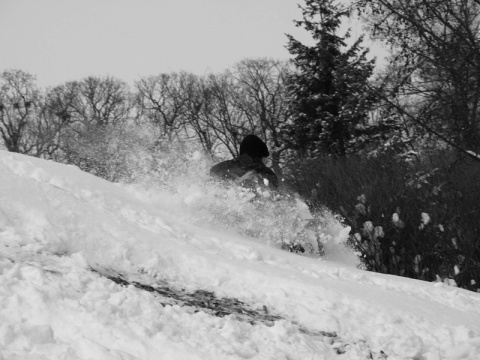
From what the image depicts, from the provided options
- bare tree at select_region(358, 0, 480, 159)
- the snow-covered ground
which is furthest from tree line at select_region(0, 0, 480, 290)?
the snow-covered ground

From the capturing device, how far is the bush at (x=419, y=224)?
629 centimetres

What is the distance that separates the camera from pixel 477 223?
6.45m

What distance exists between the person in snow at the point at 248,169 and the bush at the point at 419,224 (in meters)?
1.30

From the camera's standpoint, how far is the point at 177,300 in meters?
3.01

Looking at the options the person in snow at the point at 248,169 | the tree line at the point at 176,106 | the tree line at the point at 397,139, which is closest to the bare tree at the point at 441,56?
the tree line at the point at 397,139

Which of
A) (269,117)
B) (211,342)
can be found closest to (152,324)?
(211,342)

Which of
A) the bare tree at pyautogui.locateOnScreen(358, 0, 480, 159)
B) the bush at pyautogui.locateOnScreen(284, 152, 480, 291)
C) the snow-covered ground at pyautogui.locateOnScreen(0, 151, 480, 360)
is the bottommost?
the snow-covered ground at pyautogui.locateOnScreen(0, 151, 480, 360)

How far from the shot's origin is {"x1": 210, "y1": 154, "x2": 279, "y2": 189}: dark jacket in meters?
7.09

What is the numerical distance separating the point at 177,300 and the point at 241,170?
425 centimetres

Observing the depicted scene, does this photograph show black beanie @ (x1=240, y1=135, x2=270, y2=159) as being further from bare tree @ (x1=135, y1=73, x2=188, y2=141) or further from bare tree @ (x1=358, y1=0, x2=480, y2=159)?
bare tree @ (x1=135, y1=73, x2=188, y2=141)

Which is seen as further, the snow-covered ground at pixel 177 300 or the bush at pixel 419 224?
the bush at pixel 419 224

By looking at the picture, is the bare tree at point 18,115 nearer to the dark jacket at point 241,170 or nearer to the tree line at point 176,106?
the tree line at point 176,106

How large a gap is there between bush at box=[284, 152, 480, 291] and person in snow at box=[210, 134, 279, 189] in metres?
1.30

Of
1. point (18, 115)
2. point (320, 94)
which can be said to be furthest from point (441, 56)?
point (18, 115)
